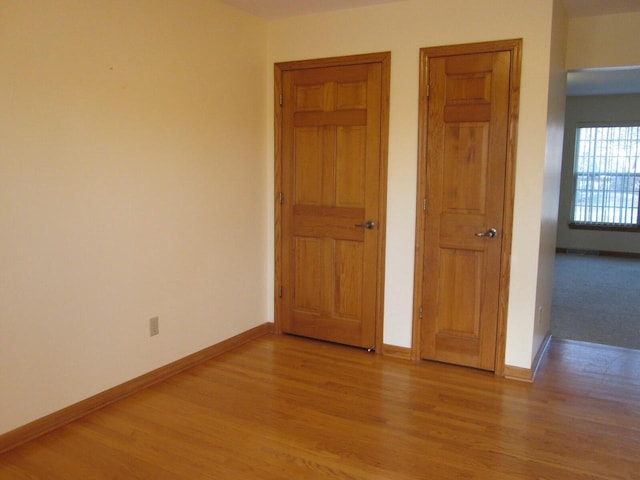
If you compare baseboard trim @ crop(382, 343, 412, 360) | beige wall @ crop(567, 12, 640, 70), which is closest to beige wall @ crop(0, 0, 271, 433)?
baseboard trim @ crop(382, 343, 412, 360)

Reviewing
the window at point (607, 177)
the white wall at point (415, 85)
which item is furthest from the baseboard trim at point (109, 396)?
the window at point (607, 177)

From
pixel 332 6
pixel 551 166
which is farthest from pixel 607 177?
pixel 332 6

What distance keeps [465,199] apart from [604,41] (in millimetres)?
1544

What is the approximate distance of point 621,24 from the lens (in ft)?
11.7

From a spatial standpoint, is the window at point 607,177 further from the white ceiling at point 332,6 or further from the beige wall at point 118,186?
the beige wall at point 118,186

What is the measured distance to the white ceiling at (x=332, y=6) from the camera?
11.0 ft

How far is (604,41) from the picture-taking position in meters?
3.63

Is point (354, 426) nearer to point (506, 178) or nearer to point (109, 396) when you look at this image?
point (109, 396)

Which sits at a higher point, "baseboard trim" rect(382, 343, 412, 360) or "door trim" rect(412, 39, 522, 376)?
"door trim" rect(412, 39, 522, 376)

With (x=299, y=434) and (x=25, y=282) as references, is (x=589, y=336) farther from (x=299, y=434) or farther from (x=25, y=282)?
(x=25, y=282)

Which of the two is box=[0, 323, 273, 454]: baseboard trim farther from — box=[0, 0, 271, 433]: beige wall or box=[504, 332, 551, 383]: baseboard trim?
box=[504, 332, 551, 383]: baseboard trim

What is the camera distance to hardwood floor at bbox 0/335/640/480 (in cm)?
232

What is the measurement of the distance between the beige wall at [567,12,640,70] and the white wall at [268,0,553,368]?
80 centimetres

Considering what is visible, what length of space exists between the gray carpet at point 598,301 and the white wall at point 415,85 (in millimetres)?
994
